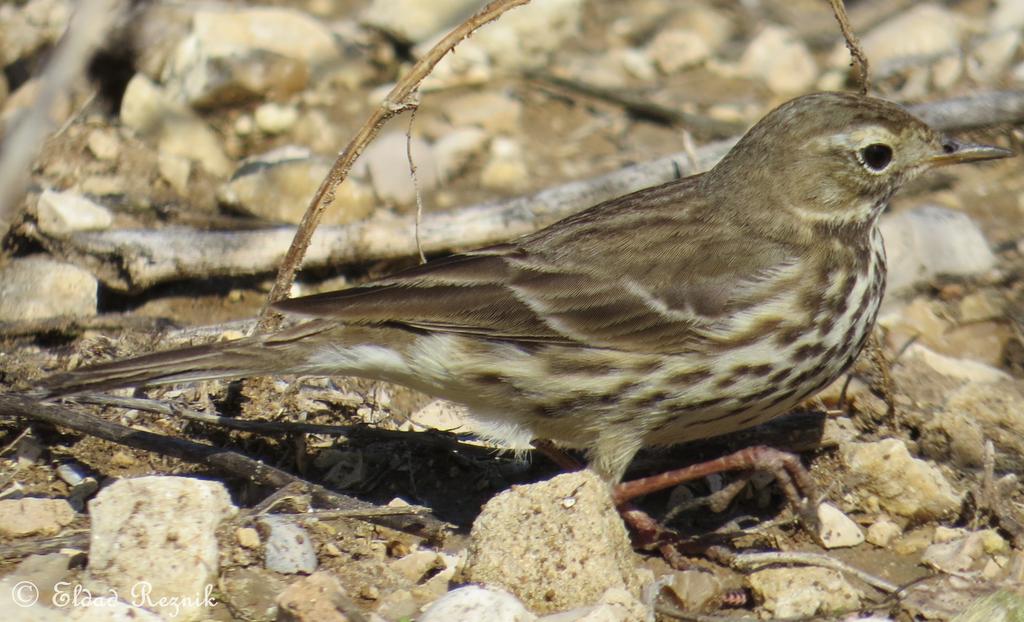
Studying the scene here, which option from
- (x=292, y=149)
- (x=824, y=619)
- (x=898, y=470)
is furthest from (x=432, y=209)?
(x=824, y=619)

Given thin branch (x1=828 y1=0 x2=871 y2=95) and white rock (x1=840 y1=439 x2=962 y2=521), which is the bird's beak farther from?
white rock (x1=840 y1=439 x2=962 y2=521)

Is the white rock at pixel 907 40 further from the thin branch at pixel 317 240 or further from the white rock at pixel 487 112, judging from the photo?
the thin branch at pixel 317 240

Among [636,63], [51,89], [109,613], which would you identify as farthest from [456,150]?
[51,89]

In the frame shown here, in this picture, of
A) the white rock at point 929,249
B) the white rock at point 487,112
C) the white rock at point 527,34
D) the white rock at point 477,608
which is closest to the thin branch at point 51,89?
the white rock at point 477,608

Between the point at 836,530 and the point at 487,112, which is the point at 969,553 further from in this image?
the point at 487,112

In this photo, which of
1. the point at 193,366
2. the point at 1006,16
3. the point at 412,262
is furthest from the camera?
the point at 1006,16

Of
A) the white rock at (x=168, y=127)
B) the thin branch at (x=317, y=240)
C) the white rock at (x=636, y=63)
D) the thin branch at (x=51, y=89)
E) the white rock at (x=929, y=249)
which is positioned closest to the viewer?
the thin branch at (x=51, y=89)
